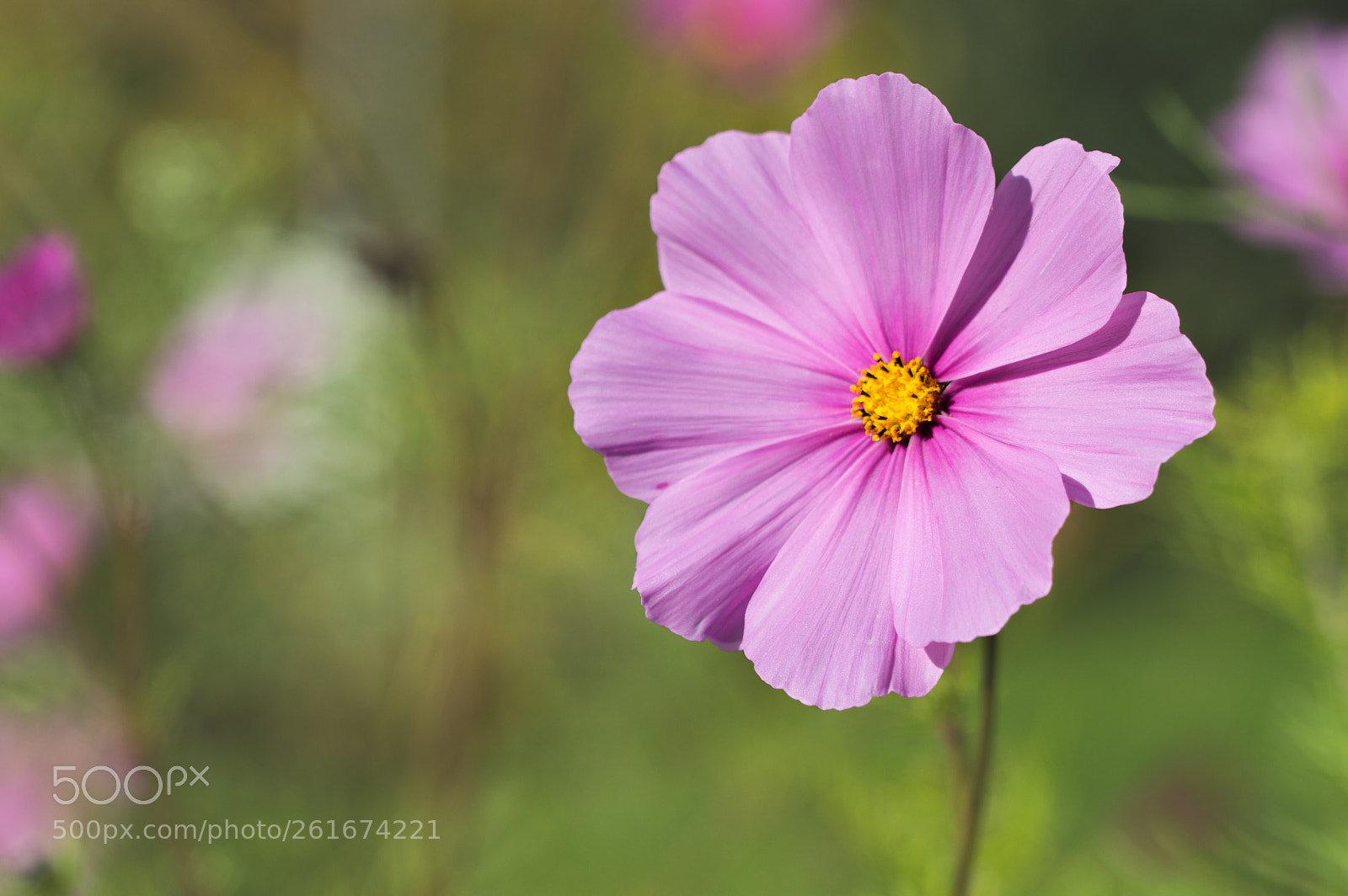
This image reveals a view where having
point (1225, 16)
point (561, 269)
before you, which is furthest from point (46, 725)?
point (1225, 16)

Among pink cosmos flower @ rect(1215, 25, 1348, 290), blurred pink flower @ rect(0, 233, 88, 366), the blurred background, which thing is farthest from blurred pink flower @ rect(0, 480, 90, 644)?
pink cosmos flower @ rect(1215, 25, 1348, 290)

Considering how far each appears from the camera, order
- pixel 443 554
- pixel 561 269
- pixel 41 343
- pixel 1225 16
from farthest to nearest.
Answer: pixel 1225 16, pixel 443 554, pixel 561 269, pixel 41 343

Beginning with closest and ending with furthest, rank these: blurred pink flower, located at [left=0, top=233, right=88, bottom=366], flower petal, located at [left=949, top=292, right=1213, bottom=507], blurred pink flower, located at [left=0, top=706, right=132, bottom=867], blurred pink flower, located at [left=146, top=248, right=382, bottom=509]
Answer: flower petal, located at [left=949, top=292, right=1213, bottom=507] < blurred pink flower, located at [left=0, top=233, right=88, bottom=366] < blurred pink flower, located at [left=0, top=706, right=132, bottom=867] < blurred pink flower, located at [left=146, top=248, right=382, bottom=509]

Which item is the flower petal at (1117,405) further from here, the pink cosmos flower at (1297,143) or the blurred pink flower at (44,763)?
the blurred pink flower at (44,763)

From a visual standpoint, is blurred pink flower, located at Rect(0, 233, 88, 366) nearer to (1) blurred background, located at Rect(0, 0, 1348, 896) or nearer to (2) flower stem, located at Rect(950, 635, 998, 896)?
(1) blurred background, located at Rect(0, 0, 1348, 896)

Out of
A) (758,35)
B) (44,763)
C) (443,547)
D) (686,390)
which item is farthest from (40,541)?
(758,35)

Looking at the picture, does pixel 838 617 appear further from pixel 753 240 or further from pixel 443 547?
pixel 443 547

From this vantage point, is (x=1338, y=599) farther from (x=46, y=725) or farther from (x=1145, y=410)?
(x=46, y=725)
